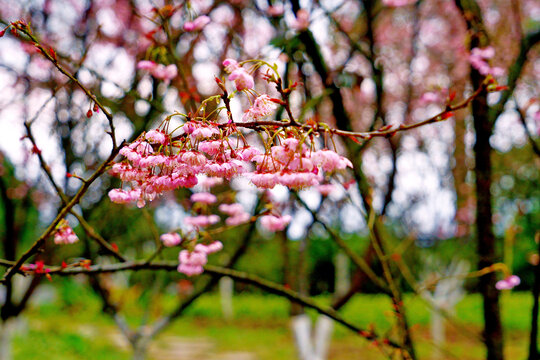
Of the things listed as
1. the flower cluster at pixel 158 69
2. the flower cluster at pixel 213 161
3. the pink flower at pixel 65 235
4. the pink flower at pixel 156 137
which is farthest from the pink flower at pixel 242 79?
the flower cluster at pixel 158 69

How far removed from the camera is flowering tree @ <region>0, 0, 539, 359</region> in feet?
3.73

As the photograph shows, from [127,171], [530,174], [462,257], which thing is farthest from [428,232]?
[127,171]

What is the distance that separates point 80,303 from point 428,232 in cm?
1085

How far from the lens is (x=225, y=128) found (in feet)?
3.67

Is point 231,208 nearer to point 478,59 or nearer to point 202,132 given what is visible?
point 478,59

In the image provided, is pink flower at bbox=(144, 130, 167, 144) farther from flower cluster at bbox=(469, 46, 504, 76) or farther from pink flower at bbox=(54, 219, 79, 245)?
flower cluster at bbox=(469, 46, 504, 76)

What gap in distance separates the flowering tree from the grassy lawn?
3.42 metres

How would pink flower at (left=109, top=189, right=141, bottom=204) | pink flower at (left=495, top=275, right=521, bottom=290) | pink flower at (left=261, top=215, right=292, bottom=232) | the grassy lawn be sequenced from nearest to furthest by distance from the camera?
pink flower at (left=109, top=189, right=141, bottom=204) → pink flower at (left=261, top=215, right=292, bottom=232) → pink flower at (left=495, top=275, right=521, bottom=290) → the grassy lawn

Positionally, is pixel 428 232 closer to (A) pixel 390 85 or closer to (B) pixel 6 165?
(A) pixel 390 85

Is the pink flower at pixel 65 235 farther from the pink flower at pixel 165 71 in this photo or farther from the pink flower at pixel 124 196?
the pink flower at pixel 165 71

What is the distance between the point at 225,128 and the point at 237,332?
10846 mm

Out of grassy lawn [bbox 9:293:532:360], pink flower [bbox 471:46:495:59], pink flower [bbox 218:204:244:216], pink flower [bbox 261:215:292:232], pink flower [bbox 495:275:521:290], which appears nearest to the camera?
pink flower [bbox 261:215:292:232]

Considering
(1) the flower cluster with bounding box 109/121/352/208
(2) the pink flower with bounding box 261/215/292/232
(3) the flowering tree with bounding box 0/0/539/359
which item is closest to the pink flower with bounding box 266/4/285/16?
(3) the flowering tree with bounding box 0/0/539/359

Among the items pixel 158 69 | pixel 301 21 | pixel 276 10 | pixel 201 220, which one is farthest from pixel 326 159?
pixel 276 10
